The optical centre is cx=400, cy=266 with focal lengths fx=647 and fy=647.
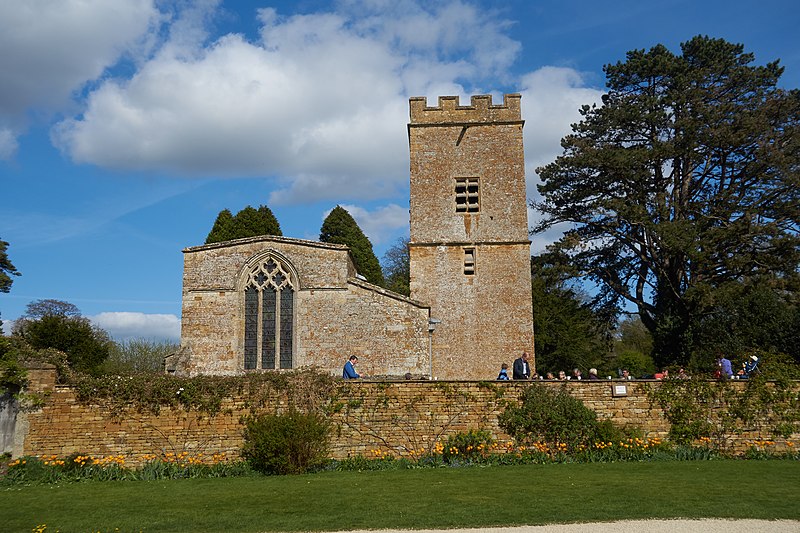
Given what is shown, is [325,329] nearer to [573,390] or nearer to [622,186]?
[573,390]

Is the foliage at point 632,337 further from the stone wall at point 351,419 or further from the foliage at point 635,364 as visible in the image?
the stone wall at point 351,419

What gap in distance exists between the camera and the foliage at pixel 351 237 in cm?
4497

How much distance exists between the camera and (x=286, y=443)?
1249cm

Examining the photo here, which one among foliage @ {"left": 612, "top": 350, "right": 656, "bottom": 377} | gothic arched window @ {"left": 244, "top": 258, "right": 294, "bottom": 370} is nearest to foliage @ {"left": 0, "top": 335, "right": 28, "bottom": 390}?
gothic arched window @ {"left": 244, "top": 258, "right": 294, "bottom": 370}

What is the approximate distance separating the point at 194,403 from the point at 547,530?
28.1 feet

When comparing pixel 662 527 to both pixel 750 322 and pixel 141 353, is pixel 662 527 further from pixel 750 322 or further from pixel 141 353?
pixel 141 353

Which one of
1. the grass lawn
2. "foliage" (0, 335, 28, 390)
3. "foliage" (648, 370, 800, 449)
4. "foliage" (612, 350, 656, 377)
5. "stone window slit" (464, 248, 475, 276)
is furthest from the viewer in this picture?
"foliage" (612, 350, 656, 377)

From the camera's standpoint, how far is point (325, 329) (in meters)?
21.0

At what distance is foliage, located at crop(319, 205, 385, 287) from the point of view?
45.0m

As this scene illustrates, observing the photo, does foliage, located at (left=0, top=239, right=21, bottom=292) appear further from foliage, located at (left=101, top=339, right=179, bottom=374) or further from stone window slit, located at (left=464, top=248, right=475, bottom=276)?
stone window slit, located at (left=464, top=248, right=475, bottom=276)

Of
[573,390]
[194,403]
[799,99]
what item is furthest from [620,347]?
[194,403]

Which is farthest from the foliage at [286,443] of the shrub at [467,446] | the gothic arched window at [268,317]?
the gothic arched window at [268,317]

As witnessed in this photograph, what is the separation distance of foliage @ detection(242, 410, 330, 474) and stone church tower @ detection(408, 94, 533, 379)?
10894mm

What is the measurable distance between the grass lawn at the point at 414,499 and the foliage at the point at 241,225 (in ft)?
81.6
